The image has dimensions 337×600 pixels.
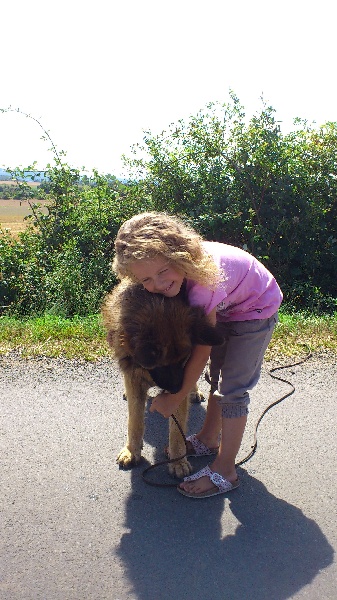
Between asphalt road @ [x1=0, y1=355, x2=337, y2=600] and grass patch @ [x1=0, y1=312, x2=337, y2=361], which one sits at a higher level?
grass patch @ [x1=0, y1=312, x2=337, y2=361]

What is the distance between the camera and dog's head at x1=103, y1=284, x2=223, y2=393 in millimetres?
2764

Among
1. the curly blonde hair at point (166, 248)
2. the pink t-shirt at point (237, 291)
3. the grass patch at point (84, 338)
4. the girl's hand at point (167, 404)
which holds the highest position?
the curly blonde hair at point (166, 248)

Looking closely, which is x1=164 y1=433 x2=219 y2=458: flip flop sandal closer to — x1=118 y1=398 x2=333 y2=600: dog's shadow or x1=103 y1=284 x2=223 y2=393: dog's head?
x1=118 y1=398 x2=333 y2=600: dog's shadow

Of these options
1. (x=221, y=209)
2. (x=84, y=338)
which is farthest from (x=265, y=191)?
(x=84, y=338)

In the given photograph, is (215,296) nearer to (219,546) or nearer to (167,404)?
(167,404)

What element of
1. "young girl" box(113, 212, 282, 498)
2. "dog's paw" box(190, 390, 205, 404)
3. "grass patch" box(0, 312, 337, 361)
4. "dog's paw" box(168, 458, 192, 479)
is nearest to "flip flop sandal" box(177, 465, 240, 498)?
"young girl" box(113, 212, 282, 498)

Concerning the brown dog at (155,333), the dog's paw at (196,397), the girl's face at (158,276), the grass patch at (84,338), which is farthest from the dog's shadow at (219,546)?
the grass patch at (84,338)

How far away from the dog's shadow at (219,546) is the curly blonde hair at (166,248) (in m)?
1.22

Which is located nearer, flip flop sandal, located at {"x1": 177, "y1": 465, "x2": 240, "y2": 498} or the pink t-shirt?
the pink t-shirt

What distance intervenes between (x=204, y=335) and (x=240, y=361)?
1.28ft

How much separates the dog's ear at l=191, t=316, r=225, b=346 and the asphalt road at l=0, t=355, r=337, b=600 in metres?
0.91

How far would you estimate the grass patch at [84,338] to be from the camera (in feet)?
15.7

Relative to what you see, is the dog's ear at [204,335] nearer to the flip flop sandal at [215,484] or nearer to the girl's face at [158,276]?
the girl's face at [158,276]

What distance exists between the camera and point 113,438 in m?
3.52
